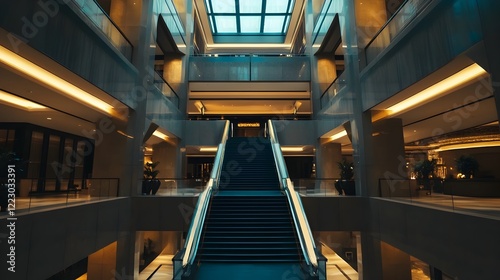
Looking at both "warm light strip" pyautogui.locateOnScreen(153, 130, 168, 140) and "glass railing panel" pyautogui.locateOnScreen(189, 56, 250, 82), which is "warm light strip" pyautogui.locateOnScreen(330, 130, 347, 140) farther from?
"warm light strip" pyautogui.locateOnScreen(153, 130, 168, 140)

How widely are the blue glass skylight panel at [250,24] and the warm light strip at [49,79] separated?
50.5 ft

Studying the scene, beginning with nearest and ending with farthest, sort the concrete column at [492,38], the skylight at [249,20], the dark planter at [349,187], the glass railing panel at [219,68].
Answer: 1. the concrete column at [492,38]
2. the dark planter at [349,187]
3. the glass railing panel at [219,68]
4. the skylight at [249,20]

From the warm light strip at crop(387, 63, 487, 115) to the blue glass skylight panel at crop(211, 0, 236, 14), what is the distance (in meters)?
14.8

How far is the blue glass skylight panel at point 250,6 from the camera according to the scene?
65.9 feet

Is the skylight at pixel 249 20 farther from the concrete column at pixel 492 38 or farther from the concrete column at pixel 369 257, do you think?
the concrete column at pixel 492 38

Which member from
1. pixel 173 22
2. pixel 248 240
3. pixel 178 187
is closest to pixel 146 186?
pixel 178 187

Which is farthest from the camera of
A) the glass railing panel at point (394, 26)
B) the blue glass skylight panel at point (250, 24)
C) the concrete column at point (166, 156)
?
the blue glass skylight panel at point (250, 24)

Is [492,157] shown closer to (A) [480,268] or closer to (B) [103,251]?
(A) [480,268]

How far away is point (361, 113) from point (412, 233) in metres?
4.61

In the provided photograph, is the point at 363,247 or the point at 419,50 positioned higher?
the point at 419,50

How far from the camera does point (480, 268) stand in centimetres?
497

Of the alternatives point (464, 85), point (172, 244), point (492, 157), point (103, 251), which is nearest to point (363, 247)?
point (464, 85)

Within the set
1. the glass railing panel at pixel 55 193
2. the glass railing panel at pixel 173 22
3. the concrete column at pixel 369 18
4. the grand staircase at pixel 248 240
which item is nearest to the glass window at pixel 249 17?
the glass railing panel at pixel 173 22

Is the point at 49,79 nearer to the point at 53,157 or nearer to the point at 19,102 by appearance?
the point at 19,102
